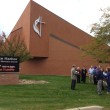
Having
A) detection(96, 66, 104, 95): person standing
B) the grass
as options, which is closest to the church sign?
the grass

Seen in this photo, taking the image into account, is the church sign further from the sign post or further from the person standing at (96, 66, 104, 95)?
the person standing at (96, 66, 104, 95)

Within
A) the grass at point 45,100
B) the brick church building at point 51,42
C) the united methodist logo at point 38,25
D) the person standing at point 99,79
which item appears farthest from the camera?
the brick church building at point 51,42

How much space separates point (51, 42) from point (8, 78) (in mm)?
26536

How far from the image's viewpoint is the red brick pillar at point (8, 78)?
2716cm

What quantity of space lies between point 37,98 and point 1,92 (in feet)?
9.57

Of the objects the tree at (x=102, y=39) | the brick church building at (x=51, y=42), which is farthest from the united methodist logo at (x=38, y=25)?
the tree at (x=102, y=39)

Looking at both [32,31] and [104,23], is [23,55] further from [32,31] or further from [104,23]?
[32,31]

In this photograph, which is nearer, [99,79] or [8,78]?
[99,79]

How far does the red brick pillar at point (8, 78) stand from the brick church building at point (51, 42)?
24.3 meters

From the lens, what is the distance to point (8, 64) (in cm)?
2772

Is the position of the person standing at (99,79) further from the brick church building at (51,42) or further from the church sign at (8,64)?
the brick church building at (51,42)

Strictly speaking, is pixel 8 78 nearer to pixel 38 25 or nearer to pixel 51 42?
pixel 38 25

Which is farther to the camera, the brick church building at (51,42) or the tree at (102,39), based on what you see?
the brick church building at (51,42)

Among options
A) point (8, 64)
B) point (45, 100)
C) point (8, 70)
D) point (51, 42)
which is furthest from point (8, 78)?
point (51, 42)
